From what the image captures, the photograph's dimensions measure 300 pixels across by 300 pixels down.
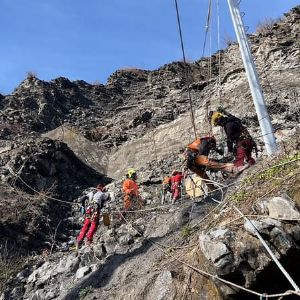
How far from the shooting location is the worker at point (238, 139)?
10023mm

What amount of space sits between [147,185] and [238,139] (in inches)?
232

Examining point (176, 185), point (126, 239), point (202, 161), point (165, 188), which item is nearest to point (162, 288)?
point (126, 239)

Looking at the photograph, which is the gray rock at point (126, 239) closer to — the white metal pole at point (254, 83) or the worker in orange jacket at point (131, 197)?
the worker in orange jacket at point (131, 197)

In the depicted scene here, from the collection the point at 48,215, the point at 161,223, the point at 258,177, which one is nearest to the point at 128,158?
the point at 48,215

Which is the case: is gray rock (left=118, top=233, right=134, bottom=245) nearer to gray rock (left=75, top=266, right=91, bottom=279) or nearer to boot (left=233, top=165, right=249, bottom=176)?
gray rock (left=75, top=266, right=91, bottom=279)

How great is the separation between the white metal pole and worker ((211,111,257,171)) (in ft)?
2.27

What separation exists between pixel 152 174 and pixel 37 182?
3902 millimetres

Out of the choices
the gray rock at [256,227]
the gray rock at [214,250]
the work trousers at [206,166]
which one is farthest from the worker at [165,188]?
the gray rock at [256,227]

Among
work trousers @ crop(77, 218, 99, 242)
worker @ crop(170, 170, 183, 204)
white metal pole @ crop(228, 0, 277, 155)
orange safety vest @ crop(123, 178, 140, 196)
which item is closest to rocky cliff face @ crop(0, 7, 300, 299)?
work trousers @ crop(77, 218, 99, 242)

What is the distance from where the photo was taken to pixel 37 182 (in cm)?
1741

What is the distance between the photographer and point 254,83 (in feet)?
31.2

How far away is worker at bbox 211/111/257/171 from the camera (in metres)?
10.0

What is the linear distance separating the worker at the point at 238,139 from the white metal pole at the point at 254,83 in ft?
2.27

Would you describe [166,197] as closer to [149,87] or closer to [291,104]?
[291,104]
